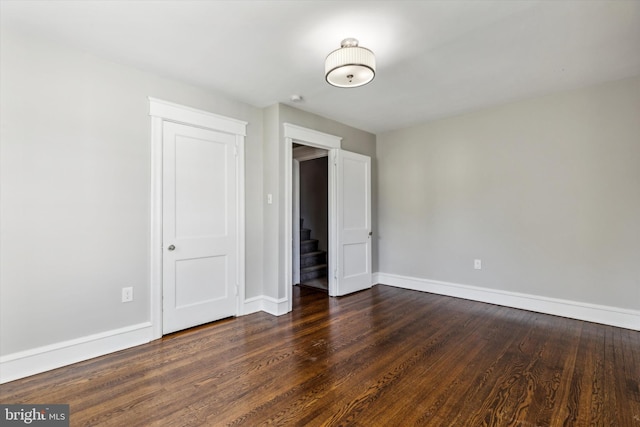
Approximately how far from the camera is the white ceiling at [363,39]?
6.34ft

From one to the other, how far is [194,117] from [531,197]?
3.89 metres

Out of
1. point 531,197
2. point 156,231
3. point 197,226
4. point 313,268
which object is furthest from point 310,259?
point 531,197

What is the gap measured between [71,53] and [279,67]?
5.38 ft

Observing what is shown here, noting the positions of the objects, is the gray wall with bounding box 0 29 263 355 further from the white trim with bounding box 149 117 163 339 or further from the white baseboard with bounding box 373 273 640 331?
the white baseboard with bounding box 373 273 640 331

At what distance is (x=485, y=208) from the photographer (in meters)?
3.87

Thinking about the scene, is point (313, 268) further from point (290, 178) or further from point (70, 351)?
point (70, 351)

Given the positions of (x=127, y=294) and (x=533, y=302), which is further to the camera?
(x=533, y=302)

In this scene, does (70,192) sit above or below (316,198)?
below

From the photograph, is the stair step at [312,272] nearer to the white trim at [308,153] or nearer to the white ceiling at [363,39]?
the white trim at [308,153]

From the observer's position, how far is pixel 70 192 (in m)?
2.34

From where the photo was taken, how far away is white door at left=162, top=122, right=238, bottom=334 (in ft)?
9.47

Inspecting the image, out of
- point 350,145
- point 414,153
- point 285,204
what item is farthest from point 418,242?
point 285,204

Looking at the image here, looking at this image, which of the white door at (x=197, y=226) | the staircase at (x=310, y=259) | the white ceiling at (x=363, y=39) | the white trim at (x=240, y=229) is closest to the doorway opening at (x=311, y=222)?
the staircase at (x=310, y=259)

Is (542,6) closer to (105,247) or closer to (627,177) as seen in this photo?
(627,177)
